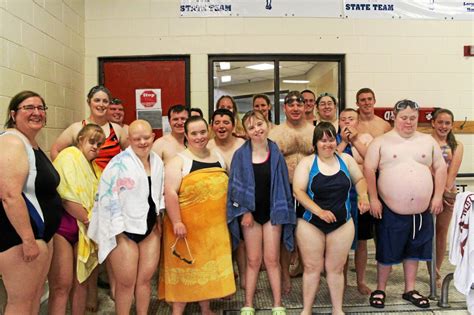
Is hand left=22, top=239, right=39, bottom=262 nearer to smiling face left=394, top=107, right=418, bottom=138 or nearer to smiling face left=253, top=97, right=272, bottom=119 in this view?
smiling face left=253, top=97, right=272, bottom=119

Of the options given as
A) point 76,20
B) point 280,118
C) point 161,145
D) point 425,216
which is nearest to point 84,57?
point 76,20

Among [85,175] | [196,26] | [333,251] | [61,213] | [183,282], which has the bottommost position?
[183,282]

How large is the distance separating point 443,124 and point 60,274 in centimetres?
300

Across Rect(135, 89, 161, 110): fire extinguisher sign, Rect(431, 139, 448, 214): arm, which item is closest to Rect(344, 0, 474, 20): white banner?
Rect(431, 139, 448, 214): arm

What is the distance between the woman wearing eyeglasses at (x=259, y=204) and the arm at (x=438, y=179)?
110 centimetres

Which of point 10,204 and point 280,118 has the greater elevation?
point 280,118

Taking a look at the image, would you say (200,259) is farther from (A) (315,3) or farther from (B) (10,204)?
(A) (315,3)

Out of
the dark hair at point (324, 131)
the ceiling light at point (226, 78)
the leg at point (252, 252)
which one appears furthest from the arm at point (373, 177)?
the ceiling light at point (226, 78)

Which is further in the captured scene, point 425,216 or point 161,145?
point 161,145

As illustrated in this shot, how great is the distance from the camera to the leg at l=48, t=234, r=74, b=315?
226 cm

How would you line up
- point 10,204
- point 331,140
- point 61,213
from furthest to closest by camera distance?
point 331,140 < point 61,213 < point 10,204

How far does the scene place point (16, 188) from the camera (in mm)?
1817

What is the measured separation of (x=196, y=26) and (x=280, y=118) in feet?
4.67

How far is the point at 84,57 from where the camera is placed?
14.5 feet
